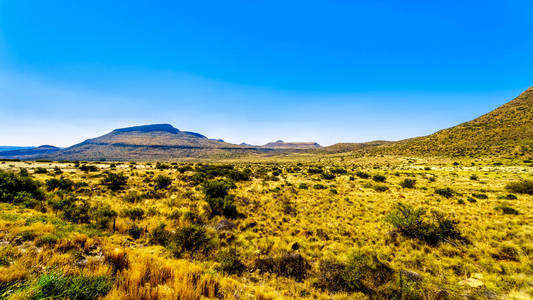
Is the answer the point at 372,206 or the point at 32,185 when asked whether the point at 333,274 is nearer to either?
the point at 372,206

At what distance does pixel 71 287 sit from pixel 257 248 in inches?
228

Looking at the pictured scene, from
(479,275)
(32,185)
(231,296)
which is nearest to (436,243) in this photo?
(479,275)

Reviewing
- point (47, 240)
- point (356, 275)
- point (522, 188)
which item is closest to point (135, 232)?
point (47, 240)

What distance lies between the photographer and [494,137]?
50750mm

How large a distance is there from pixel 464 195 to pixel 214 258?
2016 cm

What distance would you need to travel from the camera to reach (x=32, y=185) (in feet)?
38.3

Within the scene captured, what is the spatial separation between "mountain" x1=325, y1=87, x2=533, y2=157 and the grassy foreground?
4829cm

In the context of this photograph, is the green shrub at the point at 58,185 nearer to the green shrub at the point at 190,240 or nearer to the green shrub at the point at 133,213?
the green shrub at the point at 133,213

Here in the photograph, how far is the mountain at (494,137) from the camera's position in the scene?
141ft

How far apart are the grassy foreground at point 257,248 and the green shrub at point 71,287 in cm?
2

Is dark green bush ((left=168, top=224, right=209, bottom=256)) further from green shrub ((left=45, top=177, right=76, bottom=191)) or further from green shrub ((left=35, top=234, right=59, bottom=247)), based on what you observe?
green shrub ((left=45, top=177, right=76, bottom=191))

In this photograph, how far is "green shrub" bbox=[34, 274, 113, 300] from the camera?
3139 mm

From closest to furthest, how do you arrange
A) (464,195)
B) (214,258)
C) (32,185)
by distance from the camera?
(214,258), (32,185), (464,195)

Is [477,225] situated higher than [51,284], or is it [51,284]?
[51,284]
